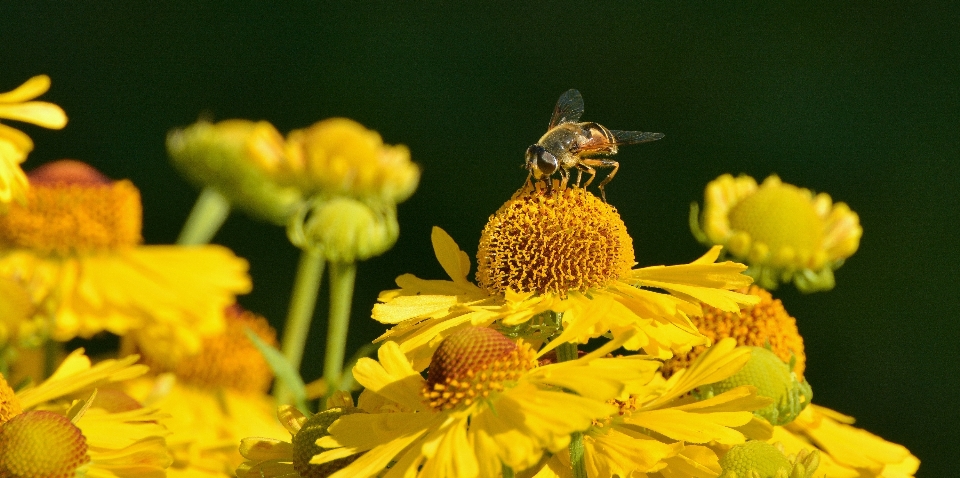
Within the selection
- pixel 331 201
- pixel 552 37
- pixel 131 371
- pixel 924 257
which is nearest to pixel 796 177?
pixel 924 257

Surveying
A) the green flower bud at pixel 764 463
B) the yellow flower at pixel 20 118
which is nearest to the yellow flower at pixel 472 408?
the green flower bud at pixel 764 463

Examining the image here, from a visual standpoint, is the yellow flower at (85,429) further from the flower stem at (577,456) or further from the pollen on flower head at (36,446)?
the flower stem at (577,456)

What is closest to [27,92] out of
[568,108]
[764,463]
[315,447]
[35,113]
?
[35,113]

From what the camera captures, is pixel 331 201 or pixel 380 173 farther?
pixel 380 173

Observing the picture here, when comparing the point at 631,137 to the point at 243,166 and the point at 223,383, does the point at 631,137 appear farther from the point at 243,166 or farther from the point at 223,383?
the point at 223,383

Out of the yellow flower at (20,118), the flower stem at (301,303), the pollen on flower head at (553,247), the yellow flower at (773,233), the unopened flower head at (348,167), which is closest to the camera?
the pollen on flower head at (553,247)

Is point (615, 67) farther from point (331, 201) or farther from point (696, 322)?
point (696, 322)

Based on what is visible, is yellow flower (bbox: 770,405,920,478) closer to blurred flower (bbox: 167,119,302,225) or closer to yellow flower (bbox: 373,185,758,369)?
yellow flower (bbox: 373,185,758,369)
